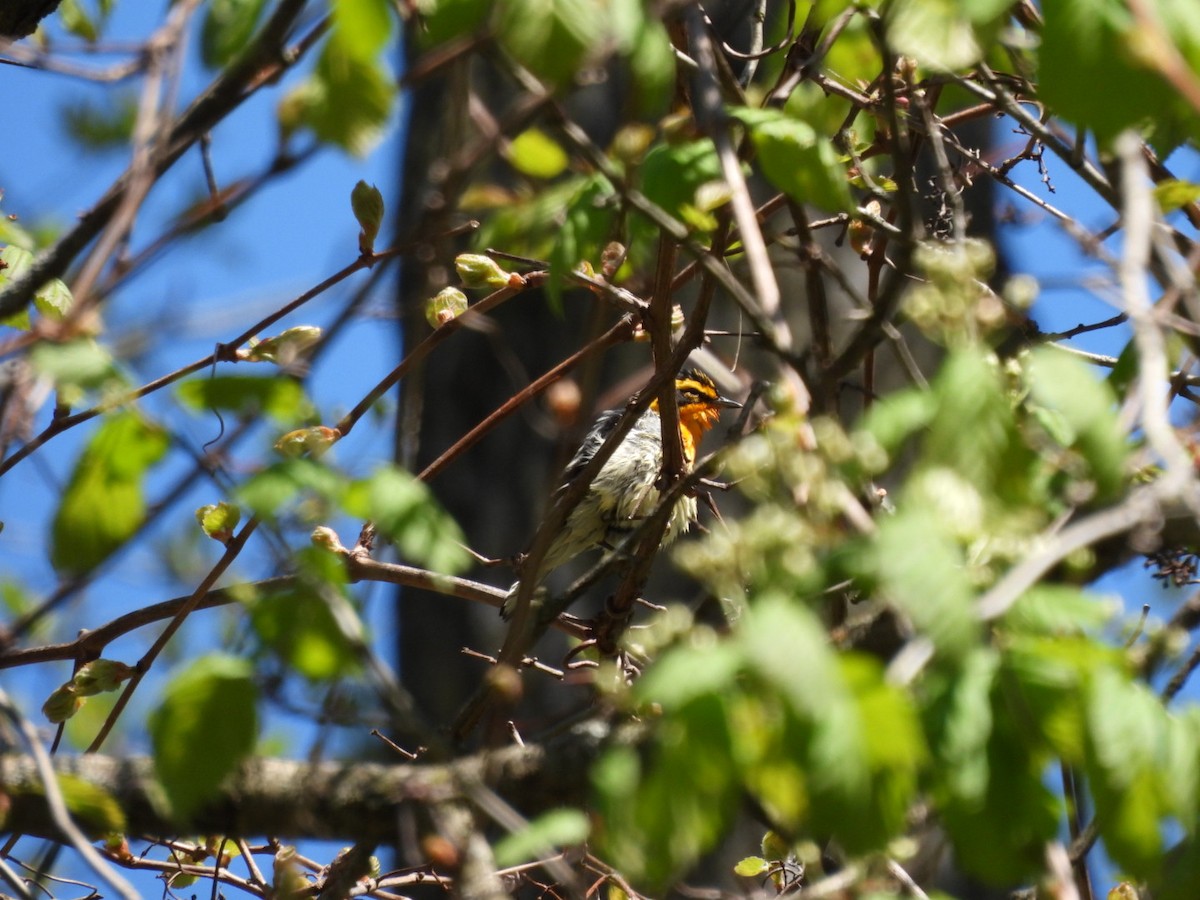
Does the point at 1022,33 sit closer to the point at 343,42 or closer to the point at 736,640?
the point at 343,42

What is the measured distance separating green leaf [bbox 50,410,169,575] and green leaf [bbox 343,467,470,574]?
0.26 metres

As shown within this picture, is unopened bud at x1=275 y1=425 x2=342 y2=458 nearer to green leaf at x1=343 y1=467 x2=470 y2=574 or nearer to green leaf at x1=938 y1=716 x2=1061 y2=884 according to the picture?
green leaf at x1=343 y1=467 x2=470 y2=574

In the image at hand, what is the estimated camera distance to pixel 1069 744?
1381mm

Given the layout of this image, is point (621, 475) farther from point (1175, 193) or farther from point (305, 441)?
point (1175, 193)

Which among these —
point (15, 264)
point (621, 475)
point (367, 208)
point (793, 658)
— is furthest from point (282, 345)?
point (621, 475)

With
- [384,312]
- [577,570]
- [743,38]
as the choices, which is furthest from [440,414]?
[384,312]

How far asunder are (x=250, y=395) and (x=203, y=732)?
423 millimetres

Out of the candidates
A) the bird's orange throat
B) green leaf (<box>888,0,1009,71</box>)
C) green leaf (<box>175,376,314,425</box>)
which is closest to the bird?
the bird's orange throat

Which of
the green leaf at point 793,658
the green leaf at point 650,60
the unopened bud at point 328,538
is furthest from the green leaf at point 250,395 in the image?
the unopened bud at point 328,538

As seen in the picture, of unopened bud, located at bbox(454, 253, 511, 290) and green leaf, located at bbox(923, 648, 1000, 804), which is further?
unopened bud, located at bbox(454, 253, 511, 290)

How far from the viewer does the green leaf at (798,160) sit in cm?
197

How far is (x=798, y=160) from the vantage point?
6.51 ft

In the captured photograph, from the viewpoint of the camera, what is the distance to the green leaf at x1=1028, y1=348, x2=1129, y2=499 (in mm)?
1310

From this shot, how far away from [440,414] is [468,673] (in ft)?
5.30
